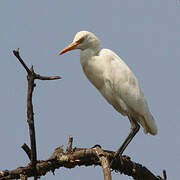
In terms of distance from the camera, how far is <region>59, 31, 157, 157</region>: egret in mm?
7258

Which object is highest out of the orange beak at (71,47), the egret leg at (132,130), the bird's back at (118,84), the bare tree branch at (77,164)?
the orange beak at (71,47)

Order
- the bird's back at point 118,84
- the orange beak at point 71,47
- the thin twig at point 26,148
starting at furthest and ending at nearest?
the bird's back at point 118,84, the orange beak at point 71,47, the thin twig at point 26,148

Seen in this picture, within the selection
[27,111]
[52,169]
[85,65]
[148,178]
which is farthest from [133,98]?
[27,111]

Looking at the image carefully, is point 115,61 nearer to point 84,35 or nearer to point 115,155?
point 84,35

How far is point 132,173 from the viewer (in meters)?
6.52

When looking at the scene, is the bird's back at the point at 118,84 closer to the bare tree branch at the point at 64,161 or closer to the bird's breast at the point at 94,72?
the bird's breast at the point at 94,72

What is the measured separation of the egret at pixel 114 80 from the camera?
286 inches

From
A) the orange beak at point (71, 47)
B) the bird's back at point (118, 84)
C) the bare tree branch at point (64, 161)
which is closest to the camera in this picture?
the bare tree branch at point (64, 161)

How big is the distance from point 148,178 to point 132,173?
0.25m

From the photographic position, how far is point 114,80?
723 cm

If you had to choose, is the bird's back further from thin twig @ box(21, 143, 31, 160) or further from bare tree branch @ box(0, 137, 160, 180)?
thin twig @ box(21, 143, 31, 160)

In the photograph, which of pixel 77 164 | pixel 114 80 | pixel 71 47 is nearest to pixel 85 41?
pixel 71 47

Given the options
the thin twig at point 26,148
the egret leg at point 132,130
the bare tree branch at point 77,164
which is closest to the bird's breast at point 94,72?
the egret leg at point 132,130

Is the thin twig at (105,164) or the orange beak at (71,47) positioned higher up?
the orange beak at (71,47)
